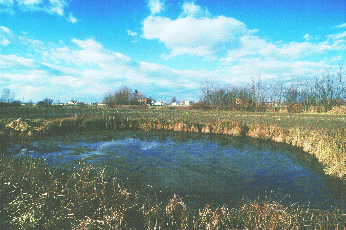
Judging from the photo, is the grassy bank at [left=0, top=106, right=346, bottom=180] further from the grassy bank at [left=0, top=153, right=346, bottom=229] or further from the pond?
the grassy bank at [left=0, top=153, right=346, bottom=229]

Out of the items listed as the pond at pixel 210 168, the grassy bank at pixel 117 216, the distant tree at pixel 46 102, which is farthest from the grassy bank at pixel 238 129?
the distant tree at pixel 46 102

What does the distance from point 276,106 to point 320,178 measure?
48.4m

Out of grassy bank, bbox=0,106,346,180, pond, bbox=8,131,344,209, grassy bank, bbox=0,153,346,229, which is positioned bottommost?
pond, bbox=8,131,344,209

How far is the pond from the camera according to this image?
7215mm

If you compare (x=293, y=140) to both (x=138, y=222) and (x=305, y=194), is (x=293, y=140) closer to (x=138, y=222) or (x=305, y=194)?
(x=305, y=194)

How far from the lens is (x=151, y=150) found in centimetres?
1355

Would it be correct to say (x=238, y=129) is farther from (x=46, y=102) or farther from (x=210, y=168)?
(x=46, y=102)

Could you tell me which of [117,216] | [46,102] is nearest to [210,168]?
[117,216]

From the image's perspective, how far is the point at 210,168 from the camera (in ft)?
33.1

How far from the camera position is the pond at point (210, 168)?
7215 mm

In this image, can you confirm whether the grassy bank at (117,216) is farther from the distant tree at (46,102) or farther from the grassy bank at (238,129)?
the distant tree at (46,102)

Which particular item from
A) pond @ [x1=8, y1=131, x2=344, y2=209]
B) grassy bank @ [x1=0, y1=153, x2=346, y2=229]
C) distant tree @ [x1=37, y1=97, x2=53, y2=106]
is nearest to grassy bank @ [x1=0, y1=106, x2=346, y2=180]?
pond @ [x1=8, y1=131, x2=344, y2=209]

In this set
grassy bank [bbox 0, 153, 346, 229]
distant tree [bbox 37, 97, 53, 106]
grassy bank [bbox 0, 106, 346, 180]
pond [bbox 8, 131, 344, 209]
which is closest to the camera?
grassy bank [bbox 0, 153, 346, 229]

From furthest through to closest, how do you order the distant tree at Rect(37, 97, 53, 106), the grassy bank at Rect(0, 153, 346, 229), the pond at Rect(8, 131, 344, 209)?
1. the distant tree at Rect(37, 97, 53, 106)
2. the pond at Rect(8, 131, 344, 209)
3. the grassy bank at Rect(0, 153, 346, 229)
